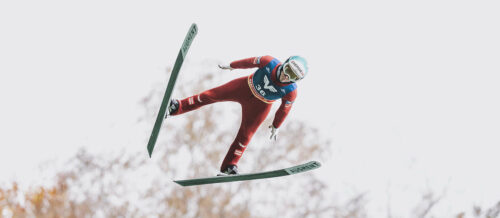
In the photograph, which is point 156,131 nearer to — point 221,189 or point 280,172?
point 280,172

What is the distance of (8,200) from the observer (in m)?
17.1

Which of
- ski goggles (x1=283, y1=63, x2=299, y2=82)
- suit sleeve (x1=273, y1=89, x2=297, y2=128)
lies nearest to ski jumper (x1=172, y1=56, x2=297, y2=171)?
suit sleeve (x1=273, y1=89, x2=297, y2=128)

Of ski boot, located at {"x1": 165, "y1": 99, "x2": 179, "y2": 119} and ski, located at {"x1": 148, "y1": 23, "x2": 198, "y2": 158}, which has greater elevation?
ski, located at {"x1": 148, "y1": 23, "x2": 198, "y2": 158}

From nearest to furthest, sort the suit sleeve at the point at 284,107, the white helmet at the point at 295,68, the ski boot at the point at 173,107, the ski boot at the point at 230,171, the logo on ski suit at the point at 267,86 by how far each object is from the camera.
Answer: the white helmet at the point at 295,68 < the logo on ski suit at the point at 267,86 < the suit sleeve at the point at 284,107 < the ski boot at the point at 173,107 < the ski boot at the point at 230,171

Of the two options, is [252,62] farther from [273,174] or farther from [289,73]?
[273,174]

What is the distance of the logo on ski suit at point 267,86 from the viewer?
5.52 metres

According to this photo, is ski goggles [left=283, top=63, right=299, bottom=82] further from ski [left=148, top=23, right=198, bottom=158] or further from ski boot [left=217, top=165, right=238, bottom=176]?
ski boot [left=217, top=165, right=238, bottom=176]

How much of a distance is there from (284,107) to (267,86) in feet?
1.27

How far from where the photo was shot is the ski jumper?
218 inches

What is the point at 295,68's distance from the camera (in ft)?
16.9

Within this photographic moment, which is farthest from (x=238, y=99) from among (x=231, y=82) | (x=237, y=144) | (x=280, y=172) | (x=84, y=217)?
(x=84, y=217)

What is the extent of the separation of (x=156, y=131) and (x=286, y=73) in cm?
186

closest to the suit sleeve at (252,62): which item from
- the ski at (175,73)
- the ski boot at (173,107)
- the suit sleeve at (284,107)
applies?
the suit sleeve at (284,107)

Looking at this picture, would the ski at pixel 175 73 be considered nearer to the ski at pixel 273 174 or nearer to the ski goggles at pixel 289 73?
the ski at pixel 273 174
